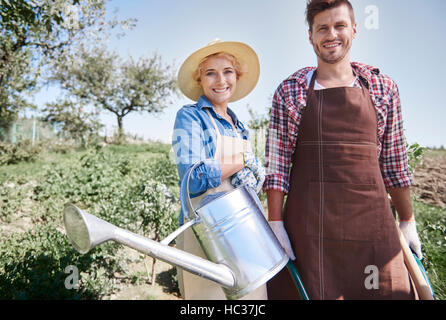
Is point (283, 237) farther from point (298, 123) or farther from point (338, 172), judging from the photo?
point (298, 123)

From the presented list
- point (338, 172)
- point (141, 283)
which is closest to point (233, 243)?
point (338, 172)

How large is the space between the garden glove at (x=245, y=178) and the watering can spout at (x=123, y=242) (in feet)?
1.34

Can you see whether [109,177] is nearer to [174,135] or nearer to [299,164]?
[174,135]

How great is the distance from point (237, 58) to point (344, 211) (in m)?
0.99

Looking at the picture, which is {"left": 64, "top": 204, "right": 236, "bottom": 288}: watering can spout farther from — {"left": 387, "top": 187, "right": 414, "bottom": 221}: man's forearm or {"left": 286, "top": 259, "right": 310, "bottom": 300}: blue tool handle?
{"left": 387, "top": 187, "right": 414, "bottom": 221}: man's forearm

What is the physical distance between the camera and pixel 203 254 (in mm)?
1259

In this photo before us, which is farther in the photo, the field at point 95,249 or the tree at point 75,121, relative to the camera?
the tree at point 75,121

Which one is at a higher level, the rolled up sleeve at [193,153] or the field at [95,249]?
the rolled up sleeve at [193,153]

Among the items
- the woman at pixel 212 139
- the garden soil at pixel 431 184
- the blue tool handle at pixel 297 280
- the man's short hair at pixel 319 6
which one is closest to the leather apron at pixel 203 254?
the woman at pixel 212 139

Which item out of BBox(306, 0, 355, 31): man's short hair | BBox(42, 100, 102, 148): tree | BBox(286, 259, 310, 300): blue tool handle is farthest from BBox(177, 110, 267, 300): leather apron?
BBox(42, 100, 102, 148): tree

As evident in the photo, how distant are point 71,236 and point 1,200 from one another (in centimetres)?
373

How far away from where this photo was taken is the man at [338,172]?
1.13 m

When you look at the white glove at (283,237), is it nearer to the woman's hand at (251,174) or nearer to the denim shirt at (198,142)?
the woman's hand at (251,174)

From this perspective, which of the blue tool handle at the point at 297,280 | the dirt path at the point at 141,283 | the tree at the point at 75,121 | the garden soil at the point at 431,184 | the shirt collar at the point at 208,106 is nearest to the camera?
the blue tool handle at the point at 297,280
